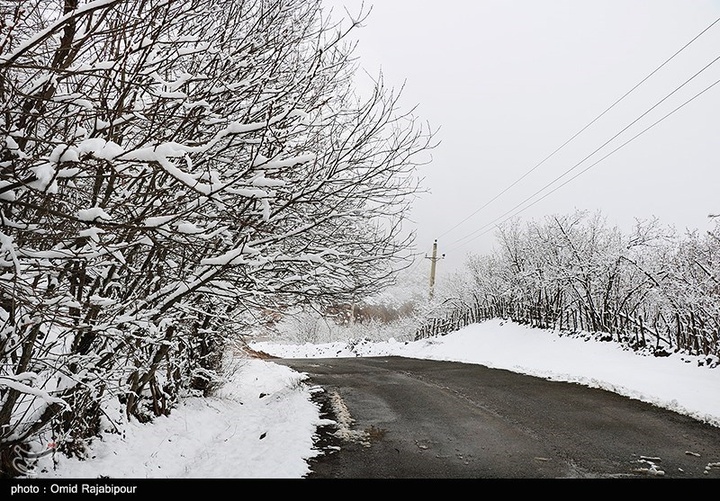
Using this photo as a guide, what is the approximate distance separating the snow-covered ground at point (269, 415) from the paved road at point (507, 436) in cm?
53

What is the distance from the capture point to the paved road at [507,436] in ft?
17.7

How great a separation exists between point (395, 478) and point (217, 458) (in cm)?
212

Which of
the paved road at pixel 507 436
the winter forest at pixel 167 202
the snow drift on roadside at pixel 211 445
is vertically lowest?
the snow drift on roadside at pixel 211 445

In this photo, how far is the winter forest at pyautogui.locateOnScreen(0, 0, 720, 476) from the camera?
311 cm

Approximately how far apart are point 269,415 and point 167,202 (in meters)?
5.43

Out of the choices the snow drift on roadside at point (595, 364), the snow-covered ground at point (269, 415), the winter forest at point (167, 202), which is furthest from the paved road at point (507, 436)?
the winter forest at point (167, 202)

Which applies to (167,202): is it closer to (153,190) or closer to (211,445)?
(153,190)

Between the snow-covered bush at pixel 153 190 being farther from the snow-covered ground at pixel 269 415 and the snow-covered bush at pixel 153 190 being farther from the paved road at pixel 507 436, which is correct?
the paved road at pixel 507 436

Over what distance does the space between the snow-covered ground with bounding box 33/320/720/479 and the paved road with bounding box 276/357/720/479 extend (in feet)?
1.75

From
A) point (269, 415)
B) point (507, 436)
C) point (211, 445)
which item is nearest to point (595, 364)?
point (507, 436)

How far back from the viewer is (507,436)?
6918 mm

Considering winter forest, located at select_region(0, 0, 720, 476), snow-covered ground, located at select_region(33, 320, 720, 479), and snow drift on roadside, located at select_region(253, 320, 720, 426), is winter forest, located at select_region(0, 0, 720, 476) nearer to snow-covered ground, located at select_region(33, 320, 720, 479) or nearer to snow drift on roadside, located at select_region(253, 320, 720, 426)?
snow-covered ground, located at select_region(33, 320, 720, 479)
